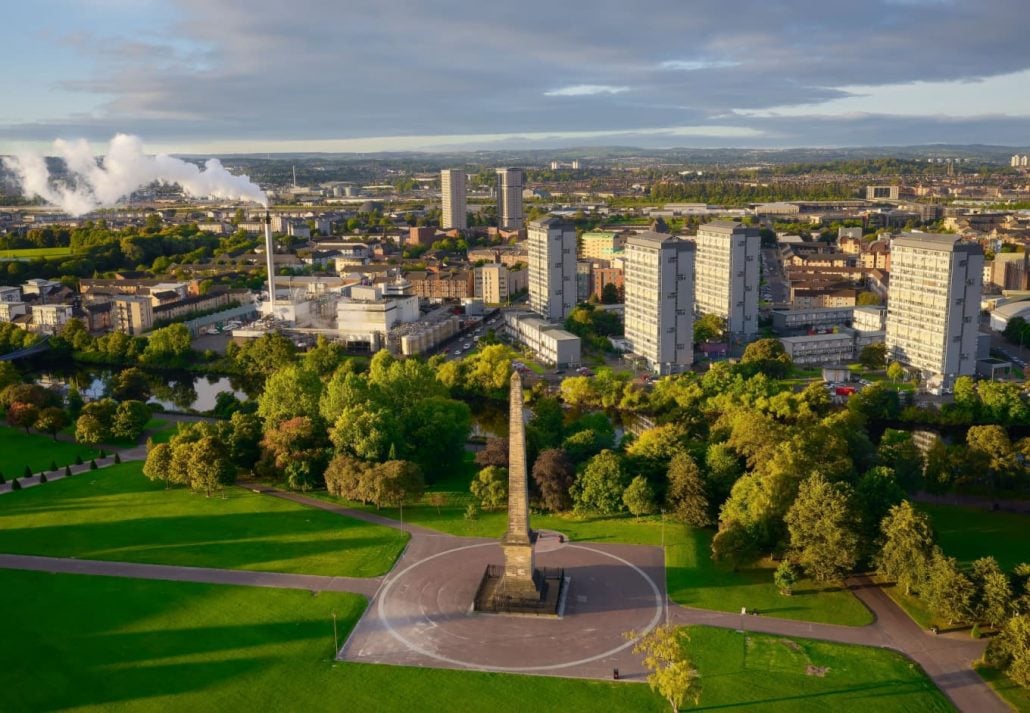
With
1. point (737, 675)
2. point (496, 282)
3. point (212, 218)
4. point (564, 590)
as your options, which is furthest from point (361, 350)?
point (212, 218)

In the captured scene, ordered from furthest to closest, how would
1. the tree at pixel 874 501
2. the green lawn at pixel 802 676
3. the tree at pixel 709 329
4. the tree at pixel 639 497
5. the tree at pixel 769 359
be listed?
1. the tree at pixel 709 329
2. the tree at pixel 769 359
3. the tree at pixel 639 497
4. the tree at pixel 874 501
5. the green lawn at pixel 802 676

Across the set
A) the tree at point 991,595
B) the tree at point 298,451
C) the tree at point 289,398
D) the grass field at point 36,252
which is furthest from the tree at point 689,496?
the grass field at point 36,252

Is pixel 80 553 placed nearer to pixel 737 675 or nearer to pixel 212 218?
pixel 737 675

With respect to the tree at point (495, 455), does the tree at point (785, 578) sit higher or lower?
lower

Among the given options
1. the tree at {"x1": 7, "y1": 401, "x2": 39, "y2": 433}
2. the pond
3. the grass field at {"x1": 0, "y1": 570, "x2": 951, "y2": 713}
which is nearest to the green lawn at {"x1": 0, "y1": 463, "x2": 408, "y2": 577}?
the grass field at {"x1": 0, "y1": 570, "x2": 951, "y2": 713}

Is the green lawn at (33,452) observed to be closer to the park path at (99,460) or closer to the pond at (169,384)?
the park path at (99,460)
